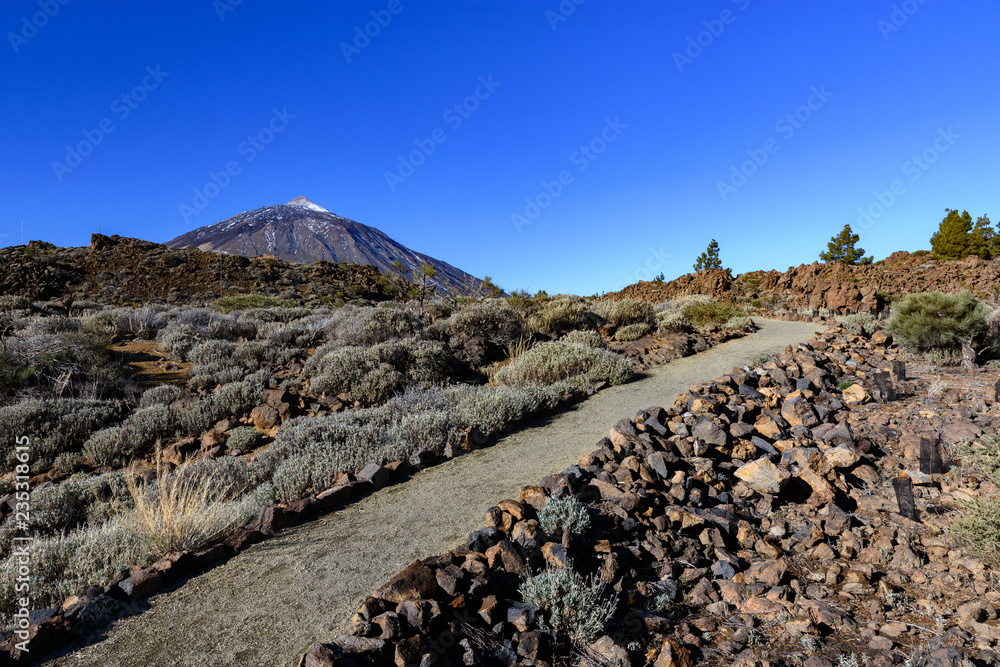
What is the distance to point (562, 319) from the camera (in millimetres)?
13430

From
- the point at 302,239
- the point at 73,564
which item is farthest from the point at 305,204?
the point at 73,564

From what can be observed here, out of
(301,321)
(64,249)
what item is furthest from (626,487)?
(64,249)

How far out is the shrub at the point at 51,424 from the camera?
632 cm

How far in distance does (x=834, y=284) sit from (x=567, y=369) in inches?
623

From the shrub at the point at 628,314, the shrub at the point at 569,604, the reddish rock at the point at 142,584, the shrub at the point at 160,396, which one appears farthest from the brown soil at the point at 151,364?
the shrub at the point at 628,314

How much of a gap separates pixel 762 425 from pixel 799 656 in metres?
3.37

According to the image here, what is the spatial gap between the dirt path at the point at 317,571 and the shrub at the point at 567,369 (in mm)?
2713

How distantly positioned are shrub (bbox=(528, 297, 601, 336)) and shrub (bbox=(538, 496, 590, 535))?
9.39 m

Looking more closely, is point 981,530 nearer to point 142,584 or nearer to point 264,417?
point 142,584

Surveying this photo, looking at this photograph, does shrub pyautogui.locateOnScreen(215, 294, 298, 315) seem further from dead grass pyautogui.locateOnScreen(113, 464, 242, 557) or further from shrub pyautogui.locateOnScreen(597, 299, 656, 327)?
dead grass pyautogui.locateOnScreen(113, 464, 242, 557)

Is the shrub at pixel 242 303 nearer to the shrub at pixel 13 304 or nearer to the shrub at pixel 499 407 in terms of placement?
the shrub at pixel 13 304

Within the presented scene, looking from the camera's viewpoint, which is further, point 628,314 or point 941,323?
point 628,314

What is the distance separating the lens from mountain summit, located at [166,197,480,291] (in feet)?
284

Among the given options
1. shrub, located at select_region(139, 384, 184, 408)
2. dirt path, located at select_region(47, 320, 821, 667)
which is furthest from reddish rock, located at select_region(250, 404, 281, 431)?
dirt path, located at select_region(47, 320, 821, 667)
